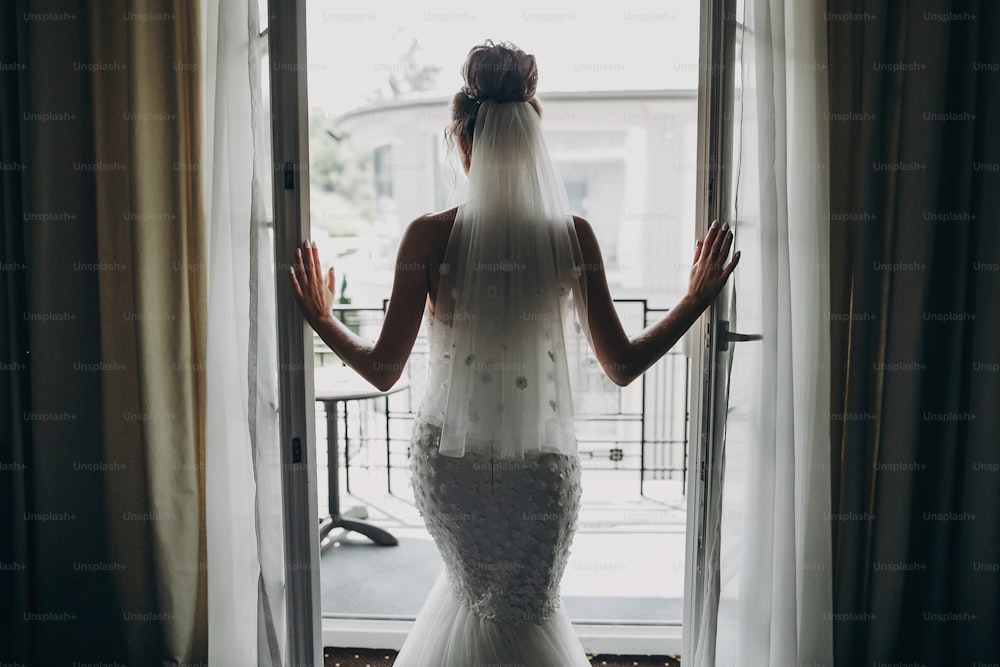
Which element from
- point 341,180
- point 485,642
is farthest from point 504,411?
point 341,180

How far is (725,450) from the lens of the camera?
1729 millimetres

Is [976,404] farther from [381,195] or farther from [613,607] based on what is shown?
[381,195]

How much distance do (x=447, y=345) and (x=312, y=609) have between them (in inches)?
36.1

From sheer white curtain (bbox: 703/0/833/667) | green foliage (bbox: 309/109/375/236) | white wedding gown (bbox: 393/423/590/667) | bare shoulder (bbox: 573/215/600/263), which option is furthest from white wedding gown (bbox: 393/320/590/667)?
green foliage (bbox: 309/109/375/236)

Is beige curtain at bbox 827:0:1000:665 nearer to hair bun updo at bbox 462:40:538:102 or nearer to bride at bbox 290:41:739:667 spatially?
bride at bbox 290:41:739:667

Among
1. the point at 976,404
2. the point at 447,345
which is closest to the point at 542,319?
the point at 447,345

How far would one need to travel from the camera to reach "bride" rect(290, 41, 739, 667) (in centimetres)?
139

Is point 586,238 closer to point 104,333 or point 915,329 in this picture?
point 915,329

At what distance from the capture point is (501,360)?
1.41 metres

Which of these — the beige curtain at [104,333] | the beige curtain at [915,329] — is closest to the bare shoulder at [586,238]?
the beige curtain at [915,329]

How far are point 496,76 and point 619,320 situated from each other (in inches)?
23.6

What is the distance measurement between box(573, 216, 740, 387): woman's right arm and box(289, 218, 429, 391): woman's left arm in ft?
1.21

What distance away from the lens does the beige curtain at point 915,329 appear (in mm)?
1638

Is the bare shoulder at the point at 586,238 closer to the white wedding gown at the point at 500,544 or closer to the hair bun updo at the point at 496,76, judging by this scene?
the hair bun updo at the point at 496,76
